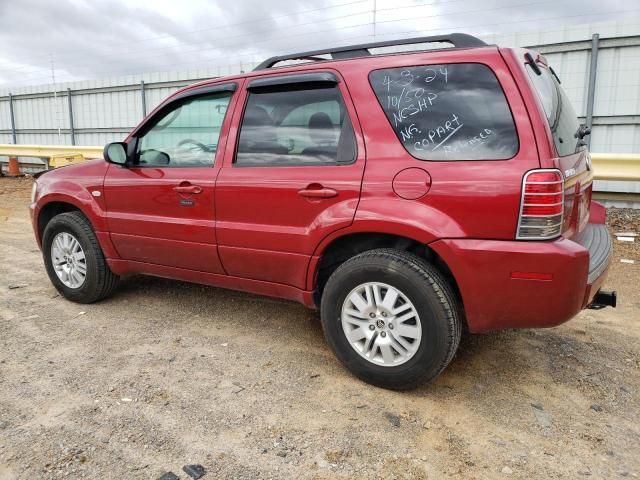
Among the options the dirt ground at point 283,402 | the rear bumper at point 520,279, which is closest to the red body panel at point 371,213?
the rear bumper at point 520,279

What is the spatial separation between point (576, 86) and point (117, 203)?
6.96 m

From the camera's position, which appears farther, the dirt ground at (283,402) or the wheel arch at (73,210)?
the wheel arch at (73,210)

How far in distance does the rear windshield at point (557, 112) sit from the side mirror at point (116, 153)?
2.92 m

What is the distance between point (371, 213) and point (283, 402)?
115cm

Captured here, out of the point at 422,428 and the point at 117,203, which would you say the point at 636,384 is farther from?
the point at 117,203

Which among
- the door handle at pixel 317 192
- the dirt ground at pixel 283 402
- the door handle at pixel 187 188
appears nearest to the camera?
the dirt ground at pixel 283 402

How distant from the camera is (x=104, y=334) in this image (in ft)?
12.2

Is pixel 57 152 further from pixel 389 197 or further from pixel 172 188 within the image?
pixel 389 197

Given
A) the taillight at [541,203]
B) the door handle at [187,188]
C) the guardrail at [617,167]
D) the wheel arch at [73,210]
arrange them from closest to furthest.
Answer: the taillight at [541,203]
the door handle at [187,188]
the wheel arch at [73,210]
the guardrail at [617,167]

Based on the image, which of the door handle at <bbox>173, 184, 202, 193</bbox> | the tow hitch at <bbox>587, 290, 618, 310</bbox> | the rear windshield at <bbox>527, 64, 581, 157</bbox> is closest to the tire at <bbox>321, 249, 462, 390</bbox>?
the tow hitch at <bbox>587, 290, 618, 310</bbox>

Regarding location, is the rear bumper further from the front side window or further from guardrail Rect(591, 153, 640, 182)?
guardrail Rect(591, 153, 640, 182)

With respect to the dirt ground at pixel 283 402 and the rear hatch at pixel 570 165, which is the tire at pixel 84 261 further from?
the rear hatch at pixel 570 165

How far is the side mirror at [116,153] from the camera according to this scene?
12.7 feet

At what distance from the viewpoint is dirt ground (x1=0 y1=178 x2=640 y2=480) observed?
229 centimetres
